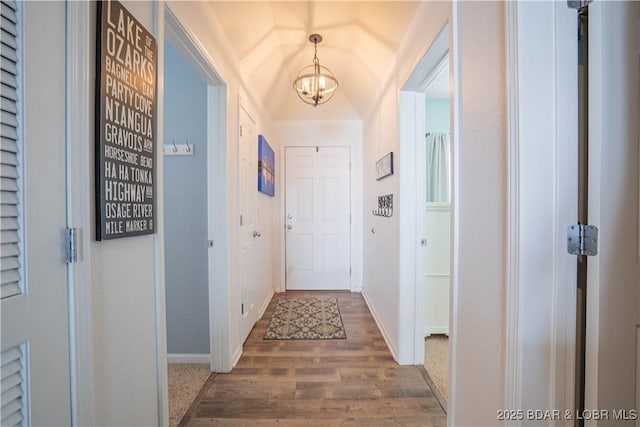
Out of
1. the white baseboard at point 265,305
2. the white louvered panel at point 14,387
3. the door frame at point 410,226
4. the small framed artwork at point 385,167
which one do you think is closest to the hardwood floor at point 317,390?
the door frame at point 410,226

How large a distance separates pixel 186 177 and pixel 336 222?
2.33 meters

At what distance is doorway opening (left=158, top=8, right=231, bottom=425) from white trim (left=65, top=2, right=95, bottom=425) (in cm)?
113

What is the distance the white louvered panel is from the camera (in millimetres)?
627

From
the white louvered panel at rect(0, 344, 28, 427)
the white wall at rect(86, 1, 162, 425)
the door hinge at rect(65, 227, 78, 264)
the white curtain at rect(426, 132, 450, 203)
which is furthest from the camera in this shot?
the white curtain at rect(426, 132, 450, 203)

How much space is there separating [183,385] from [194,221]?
1.12 meters

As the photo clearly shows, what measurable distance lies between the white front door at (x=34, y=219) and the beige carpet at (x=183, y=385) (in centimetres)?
103

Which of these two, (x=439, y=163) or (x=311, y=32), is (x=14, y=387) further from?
(x=439, y=163)

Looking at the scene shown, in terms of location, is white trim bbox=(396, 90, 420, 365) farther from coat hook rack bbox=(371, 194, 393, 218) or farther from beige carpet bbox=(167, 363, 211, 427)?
beige carpet bbox=(167, 363, 211, 427)

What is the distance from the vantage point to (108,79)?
87cm

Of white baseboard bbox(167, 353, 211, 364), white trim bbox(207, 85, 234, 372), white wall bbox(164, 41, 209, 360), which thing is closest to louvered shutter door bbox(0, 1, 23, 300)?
white trim bbox(207, 85, 234, 372)

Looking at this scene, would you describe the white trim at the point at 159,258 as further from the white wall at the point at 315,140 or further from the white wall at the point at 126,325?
the white wall at the point at 315,140

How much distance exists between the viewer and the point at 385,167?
8.12ft

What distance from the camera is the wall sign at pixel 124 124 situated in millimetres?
857

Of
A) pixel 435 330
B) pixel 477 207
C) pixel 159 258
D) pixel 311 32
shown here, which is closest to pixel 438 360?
pixel 435 330
